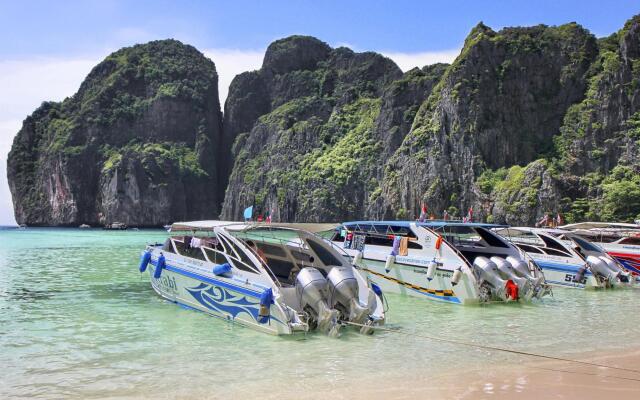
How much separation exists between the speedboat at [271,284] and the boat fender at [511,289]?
5.06 metres

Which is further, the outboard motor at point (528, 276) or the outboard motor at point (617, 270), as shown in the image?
the outboard motor at point (617, 270)

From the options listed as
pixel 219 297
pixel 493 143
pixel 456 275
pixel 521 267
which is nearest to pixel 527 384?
pixel 219 297

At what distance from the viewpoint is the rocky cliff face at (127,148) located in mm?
154000

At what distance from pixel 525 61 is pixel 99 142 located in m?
126

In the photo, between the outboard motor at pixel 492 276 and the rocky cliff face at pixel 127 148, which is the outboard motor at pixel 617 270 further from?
the rocky cliff face at pixel 127 148

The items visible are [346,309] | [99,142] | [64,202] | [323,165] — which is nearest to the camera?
[346,309]

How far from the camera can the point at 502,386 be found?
7891 millimetres

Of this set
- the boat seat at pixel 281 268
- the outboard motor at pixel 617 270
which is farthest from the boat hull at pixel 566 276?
the boat seat at pixel 281 268

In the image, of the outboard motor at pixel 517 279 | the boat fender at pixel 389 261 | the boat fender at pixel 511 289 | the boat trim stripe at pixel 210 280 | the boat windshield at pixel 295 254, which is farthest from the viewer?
the boat fender at pixel 389 261

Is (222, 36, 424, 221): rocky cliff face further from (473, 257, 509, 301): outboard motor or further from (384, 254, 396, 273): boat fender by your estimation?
(473, 257, 509, 301): outboard motor

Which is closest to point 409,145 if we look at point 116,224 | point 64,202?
point 116,224

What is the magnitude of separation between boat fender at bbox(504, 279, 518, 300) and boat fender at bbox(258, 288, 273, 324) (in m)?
7.54

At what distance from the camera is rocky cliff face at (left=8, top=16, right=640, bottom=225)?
3189 inches

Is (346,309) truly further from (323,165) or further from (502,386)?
(323,165)
